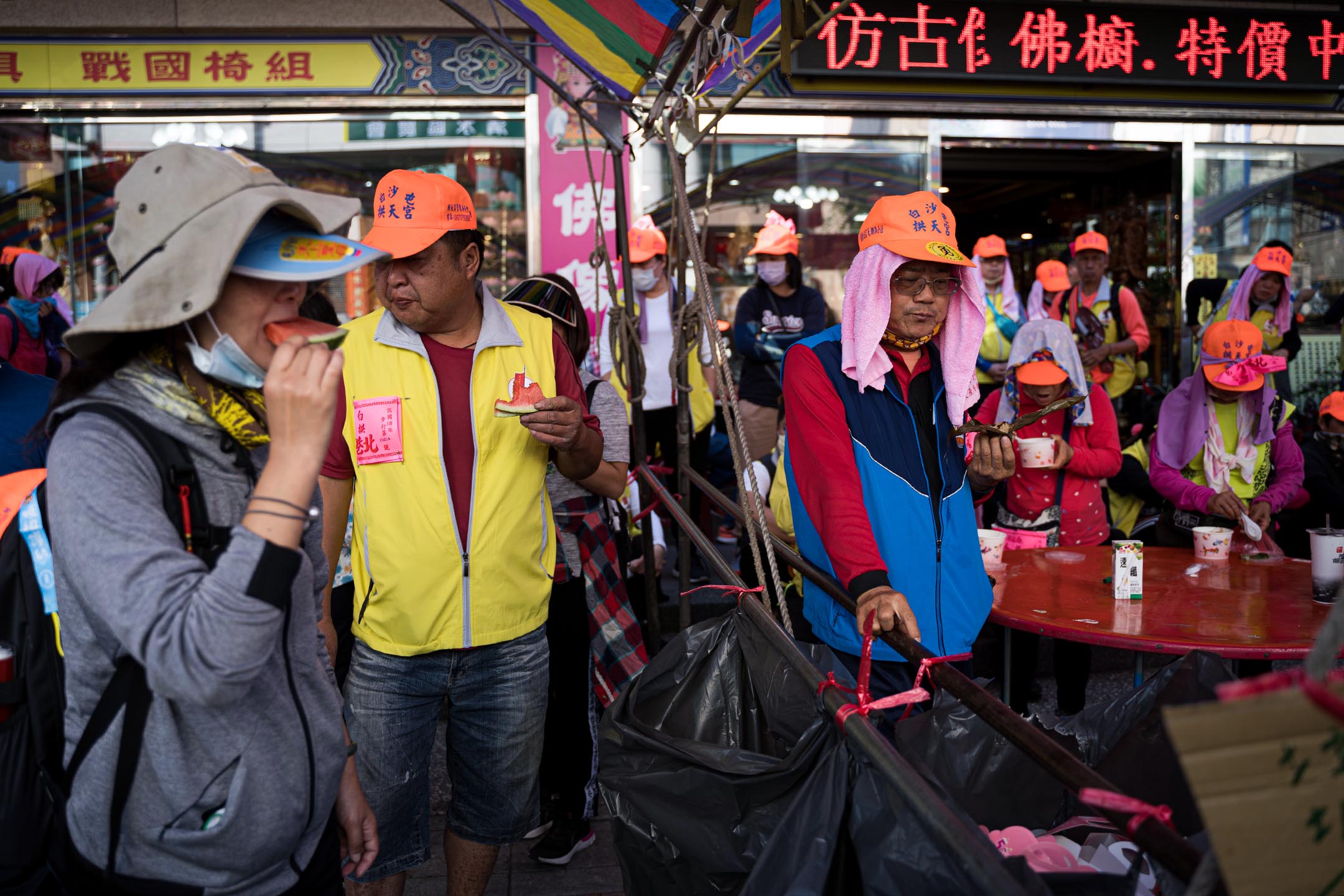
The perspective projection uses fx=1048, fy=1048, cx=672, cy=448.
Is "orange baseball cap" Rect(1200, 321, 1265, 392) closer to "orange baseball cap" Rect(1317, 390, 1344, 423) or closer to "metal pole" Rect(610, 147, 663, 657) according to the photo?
"orange baseball cap" Rect(1317, 390, 1344, 423)

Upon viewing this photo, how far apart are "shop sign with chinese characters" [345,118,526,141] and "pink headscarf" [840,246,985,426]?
5.60 metres

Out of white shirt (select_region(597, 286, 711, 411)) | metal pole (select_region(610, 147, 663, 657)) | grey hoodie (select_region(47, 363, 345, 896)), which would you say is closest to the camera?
grey hoodie (select_region(47, 363, 345, 896))

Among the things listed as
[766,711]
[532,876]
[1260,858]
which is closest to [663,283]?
[532,876]

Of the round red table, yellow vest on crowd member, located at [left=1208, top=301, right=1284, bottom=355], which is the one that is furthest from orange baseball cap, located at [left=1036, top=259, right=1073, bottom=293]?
the round red table

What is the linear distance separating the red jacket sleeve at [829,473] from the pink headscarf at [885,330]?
10 centimetres

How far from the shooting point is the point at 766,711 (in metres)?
2.04

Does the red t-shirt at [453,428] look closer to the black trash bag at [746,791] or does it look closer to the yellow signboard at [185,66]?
the black trash bag at [746,791]

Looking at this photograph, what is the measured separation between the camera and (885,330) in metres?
2.59

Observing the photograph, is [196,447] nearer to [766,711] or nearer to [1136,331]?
[766,711]

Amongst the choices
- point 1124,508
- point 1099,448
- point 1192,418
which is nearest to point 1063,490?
point 1099,448

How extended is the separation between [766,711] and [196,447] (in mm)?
1148

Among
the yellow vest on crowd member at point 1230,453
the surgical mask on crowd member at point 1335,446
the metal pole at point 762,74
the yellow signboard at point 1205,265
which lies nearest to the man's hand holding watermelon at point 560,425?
the metal pole at point 762,74

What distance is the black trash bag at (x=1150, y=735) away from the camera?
6.34 feet

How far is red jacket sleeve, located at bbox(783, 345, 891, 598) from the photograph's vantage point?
236cm
